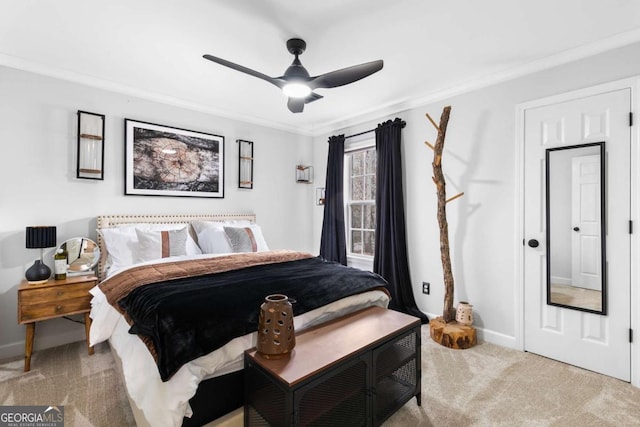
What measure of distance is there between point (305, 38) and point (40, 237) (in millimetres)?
2687

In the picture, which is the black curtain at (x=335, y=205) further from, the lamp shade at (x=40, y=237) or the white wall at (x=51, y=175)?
the lamp shade at (x=40, y=237)

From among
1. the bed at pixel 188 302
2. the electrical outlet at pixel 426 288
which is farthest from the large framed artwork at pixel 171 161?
the electrical outlet at pixel 426 288

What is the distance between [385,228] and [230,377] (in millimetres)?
2519

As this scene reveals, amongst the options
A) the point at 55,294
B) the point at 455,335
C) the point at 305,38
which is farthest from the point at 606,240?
the point at 55,294

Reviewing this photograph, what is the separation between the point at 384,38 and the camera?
7.78ft

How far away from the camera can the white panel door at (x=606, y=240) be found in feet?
7.64

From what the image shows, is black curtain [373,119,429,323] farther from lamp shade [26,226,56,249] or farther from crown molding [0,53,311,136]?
lamp shade [26,226,56,249]

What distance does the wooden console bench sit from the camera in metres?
1.44

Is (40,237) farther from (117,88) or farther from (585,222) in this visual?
(585,222)

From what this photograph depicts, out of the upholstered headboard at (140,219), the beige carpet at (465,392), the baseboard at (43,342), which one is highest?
the upholstered headboard at (140,219)

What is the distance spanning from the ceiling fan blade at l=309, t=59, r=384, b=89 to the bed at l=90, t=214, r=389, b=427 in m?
1.45

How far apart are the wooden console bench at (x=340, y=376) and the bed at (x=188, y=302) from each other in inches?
5.5

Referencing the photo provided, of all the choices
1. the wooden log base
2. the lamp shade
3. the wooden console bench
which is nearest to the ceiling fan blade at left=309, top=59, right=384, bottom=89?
Answer: the wooden console bench

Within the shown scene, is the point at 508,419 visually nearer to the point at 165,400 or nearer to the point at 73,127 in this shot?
the point at 165,400
